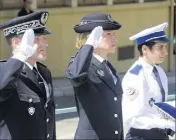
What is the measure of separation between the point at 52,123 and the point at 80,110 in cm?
27

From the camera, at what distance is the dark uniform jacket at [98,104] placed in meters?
4.09

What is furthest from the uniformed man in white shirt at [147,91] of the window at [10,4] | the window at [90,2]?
the window at [90,2]

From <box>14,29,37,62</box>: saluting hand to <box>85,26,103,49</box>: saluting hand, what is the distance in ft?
1.46

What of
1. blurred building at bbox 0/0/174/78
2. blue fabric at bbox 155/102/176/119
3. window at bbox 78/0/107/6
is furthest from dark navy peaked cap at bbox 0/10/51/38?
window at bbox 78/0/107/6

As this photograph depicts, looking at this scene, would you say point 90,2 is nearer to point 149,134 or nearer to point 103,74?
point 149,134

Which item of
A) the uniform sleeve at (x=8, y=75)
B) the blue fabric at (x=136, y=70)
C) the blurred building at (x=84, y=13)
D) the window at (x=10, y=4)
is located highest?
the uniform sleeve at (x=8, y=75)

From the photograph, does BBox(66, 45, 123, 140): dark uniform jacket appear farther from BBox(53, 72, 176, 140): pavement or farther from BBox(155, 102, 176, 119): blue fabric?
BBox(53, 72, 176, 140): pavement

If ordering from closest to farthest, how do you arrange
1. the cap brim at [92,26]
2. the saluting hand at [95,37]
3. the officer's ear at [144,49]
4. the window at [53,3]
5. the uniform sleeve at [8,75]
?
1. the uniform sleeve at [8,75]
2. the saluting hand at [95,37]
3. the cap brim at [92,26]
4. the officer's ear at [144,49]
5. the window at [53,3]

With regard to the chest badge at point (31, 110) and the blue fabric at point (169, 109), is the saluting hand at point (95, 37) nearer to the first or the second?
the chest badge at point (31, 110)

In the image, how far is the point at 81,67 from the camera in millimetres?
3906

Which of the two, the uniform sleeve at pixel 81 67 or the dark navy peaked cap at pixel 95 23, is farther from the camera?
the dark navy peaked cap at pixel 95 23

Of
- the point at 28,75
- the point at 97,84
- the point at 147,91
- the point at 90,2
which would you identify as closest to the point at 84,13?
the point at 90,2

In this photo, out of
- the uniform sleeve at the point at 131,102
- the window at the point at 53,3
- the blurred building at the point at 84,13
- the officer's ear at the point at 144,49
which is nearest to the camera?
the uniform sleeve at the point at 131,102

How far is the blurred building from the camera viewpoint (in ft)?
42.6
